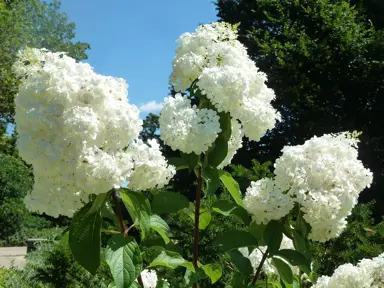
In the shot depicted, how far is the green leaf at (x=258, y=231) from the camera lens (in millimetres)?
2047

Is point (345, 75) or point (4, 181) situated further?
point (4, 181)

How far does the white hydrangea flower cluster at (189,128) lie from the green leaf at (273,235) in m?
0.39

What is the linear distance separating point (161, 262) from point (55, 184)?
48cm

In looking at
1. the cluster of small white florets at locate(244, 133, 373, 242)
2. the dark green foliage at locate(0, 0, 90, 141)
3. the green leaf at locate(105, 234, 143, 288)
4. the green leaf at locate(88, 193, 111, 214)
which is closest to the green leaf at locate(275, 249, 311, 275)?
the cluster of small white florets at locate(244, 133, 373, 242)

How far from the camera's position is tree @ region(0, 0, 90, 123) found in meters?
19.6

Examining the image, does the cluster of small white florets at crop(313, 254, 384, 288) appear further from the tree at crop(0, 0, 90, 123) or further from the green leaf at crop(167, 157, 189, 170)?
the tree at crop(0, 0, 90, 123)

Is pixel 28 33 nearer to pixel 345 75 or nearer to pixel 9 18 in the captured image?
pixel 9 18

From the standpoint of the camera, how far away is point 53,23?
26812 mm

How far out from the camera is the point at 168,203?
1.99m

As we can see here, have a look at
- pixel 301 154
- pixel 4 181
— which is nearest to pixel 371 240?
pixel 301 154

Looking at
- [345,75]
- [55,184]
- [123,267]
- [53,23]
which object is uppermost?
[53,23]

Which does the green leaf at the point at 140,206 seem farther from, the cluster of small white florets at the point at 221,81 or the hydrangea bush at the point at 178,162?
the cluster of small white florets at the point at 221,81

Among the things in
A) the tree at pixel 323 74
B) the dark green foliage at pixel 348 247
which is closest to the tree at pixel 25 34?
the tree at pixel 323 74

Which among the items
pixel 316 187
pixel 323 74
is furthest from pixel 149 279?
pixel 323 74
